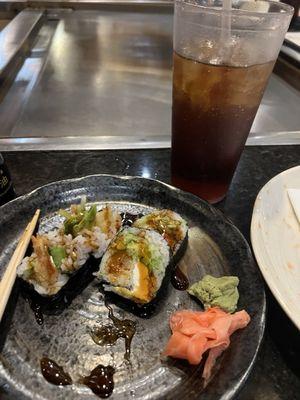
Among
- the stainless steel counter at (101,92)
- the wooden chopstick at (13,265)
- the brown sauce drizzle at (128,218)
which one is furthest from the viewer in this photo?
the stainless steel counter at (101,92)

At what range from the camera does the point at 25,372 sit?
2.17 ft

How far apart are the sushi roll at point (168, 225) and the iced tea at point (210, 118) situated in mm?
Answer: 184

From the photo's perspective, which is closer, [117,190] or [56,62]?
[117,190]

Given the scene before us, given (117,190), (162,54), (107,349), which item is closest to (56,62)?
(162,54)

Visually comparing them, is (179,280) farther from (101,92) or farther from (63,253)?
(101,92)

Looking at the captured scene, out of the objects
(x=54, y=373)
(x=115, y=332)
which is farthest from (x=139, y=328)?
(x=54, y=373)

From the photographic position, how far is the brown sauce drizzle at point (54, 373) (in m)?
0.66

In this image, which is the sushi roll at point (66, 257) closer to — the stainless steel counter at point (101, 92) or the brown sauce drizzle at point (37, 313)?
Answer: the brown sauce drizzle at point (37, 313)

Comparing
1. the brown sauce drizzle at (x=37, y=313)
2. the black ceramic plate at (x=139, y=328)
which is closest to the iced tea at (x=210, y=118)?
the black ceramic plate at (x=139, y=328)

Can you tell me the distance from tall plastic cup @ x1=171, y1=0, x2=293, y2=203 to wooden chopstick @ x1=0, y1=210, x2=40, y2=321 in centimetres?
46

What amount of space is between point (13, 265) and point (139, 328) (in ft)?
1.01

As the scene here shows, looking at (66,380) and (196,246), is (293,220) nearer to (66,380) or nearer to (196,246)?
(196,246)

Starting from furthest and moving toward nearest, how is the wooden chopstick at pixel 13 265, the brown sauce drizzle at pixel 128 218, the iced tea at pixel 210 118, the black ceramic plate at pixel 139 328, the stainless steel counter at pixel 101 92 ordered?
the stainless steel counter at pixel 101 92, the brown sauce drizzle at pixel 128 218, the iced tea at pixel 210 118, the wooden chopstick at pixel 13 265, the black ceramic plate at pixel 139 328

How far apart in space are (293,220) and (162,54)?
188 centimetres
